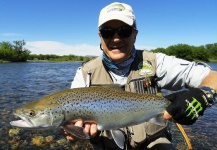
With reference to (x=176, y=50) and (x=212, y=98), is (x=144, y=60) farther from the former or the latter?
(x=176, y=50)

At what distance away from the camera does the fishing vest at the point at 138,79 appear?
11.1 ft

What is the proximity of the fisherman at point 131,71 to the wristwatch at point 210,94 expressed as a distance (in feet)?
0.73

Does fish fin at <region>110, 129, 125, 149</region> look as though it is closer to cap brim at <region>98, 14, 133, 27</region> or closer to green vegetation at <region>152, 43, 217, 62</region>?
cap brim at <region>98, 14, 133, 27</region>

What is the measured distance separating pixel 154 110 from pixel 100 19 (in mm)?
1373

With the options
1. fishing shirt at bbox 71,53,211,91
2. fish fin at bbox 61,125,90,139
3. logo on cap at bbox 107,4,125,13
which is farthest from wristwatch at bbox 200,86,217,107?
logo on cap at bbox 107,4,125,13

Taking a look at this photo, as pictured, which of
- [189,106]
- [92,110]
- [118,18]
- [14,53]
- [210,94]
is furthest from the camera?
[14,53]

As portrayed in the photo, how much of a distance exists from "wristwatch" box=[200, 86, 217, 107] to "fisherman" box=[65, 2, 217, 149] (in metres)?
0.22

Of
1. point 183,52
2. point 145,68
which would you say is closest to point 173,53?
point 183,52

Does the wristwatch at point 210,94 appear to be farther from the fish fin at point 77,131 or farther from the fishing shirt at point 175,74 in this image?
the fish fin at point 77,131

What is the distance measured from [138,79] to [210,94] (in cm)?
104

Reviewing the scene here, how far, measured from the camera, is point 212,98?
269 centimetres

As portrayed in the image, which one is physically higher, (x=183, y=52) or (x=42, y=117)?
(x=183, y=52)

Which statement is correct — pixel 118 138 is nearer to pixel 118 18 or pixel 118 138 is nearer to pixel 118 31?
pixel 118 31

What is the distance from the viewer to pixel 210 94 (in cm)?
269
